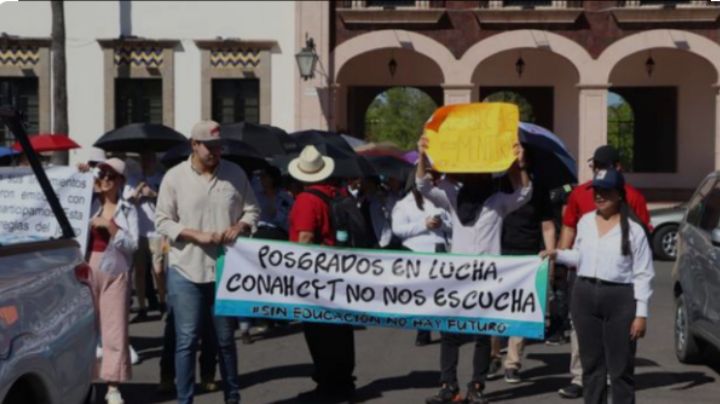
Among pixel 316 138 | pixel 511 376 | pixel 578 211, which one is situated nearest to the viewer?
pixel 578 211

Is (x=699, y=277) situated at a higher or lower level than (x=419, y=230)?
lower

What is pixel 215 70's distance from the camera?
1140 inches

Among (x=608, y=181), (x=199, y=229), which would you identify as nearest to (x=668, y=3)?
(x=608, y=181)

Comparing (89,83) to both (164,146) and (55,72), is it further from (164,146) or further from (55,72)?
(164,146)

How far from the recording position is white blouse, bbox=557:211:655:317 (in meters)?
7.29

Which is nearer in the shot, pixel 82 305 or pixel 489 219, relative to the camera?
pixel 82 305

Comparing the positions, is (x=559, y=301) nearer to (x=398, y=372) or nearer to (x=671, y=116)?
(x=398, y=372)

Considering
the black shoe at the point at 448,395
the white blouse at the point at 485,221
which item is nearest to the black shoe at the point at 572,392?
the black shoe at the point at 448,395

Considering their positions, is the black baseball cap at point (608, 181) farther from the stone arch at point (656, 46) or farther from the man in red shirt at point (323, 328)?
the stone arch at point (656, 46)

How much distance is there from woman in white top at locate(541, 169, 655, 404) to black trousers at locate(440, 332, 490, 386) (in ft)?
3.69

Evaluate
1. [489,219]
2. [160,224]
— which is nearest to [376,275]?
[489,219]

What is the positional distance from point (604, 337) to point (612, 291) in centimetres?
30

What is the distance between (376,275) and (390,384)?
1644 mm

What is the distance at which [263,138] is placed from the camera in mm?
14594
